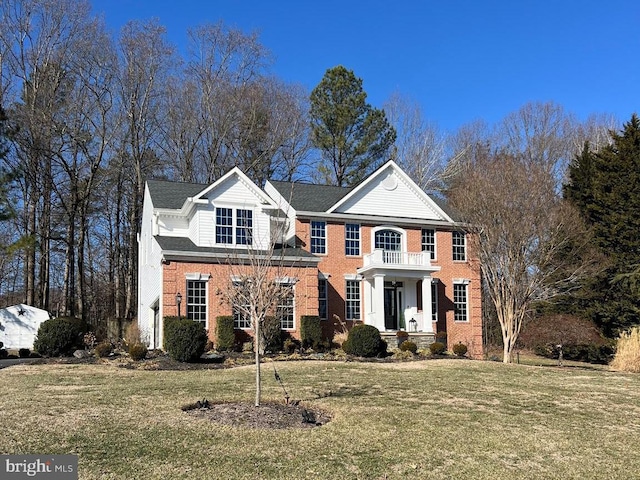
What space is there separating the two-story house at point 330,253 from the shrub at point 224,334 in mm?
911

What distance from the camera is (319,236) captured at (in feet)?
97.8

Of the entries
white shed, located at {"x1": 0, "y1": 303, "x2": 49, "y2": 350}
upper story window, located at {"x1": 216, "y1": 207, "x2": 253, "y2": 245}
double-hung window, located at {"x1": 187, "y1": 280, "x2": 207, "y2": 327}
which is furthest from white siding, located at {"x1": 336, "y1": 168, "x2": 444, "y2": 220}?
white shed, located at {"x1": 0, "y1": 303, "x2": 49, "y2": 350}

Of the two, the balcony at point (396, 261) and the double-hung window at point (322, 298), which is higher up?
the balcony at point (396, 261)

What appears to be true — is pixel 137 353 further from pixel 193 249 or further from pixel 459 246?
pixel 459 246

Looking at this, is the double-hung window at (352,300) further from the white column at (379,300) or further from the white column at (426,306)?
the white column at (426,306)

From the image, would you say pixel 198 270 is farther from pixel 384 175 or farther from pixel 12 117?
pixel 12 117

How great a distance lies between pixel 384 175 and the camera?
31281 millimetres

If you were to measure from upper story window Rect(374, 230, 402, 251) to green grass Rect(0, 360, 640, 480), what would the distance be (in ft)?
47.4

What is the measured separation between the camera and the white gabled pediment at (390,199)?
100 ft

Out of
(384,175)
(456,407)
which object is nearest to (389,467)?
(456,407)

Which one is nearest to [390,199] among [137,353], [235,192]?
[235,192]

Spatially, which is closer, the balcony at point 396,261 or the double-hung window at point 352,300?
the balcony at point 396,261

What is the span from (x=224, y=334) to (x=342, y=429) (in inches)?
603

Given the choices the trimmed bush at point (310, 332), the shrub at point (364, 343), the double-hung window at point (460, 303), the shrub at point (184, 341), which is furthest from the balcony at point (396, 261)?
the shrub at point (184, 341)
